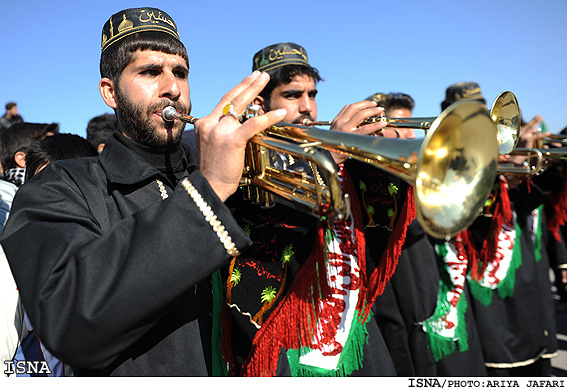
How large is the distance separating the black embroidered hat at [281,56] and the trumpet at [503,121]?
851mm

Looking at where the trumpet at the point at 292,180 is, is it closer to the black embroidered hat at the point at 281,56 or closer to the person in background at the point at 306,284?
the person in background at the point at 306,284

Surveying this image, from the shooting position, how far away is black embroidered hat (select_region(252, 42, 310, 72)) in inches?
114

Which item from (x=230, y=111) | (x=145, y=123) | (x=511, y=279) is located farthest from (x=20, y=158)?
(x=511, y=279)

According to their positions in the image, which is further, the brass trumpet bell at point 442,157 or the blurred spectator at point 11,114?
the blurred spectator at point 11,114

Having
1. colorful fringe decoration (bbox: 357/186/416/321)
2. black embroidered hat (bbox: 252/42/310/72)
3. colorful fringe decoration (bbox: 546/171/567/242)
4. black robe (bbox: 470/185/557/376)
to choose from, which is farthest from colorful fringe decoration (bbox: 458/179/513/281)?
black embroidered hat (bbox: 252/42/310/72)

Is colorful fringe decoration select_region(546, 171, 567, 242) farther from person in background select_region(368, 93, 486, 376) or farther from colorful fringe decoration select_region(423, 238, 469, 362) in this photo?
person in background select_region(368, 93, 486, 376)

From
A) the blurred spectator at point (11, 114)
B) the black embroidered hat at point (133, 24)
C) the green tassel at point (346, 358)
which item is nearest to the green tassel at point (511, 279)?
the green tassel at point (346, 358)

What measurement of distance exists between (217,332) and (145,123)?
87 cm

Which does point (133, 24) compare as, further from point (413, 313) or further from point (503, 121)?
point (413, 313)

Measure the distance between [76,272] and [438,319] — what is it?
8.47 feet

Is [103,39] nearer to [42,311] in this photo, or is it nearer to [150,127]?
[150,127]

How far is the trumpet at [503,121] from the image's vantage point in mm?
2322

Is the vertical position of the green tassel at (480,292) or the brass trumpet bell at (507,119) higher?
the brass trumpet bell at (507,119)

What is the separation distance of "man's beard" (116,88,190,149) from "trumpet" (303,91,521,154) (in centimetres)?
108
